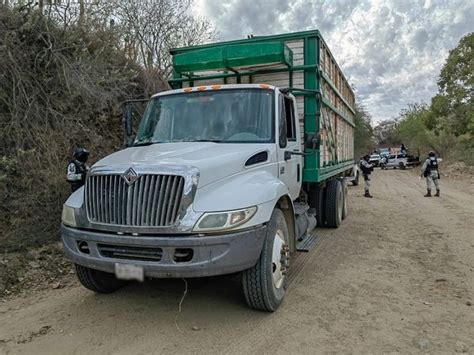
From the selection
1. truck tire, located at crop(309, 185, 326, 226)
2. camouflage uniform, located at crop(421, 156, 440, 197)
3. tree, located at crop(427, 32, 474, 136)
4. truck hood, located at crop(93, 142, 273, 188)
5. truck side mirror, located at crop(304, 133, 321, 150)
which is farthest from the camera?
tree, located at crop(427, 32, 474, 136)

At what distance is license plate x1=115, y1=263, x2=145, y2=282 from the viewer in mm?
3625

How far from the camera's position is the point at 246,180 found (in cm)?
409

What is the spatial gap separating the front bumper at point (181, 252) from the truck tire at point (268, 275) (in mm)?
208

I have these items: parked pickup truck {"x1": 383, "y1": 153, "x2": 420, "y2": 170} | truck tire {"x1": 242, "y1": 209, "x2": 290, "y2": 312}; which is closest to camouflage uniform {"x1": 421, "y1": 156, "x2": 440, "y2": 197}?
truck tire {"x1": 242, "y1": 209, "x2": 290, "y2": 312}

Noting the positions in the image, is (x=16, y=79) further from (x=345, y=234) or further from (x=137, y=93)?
(x=345, y=234)

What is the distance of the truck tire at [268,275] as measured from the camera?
399 centimetres

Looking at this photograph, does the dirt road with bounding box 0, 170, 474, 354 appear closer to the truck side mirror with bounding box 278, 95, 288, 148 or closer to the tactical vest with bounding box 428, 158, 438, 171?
the truck side mirror with bounding box 278, 95, 288, 148

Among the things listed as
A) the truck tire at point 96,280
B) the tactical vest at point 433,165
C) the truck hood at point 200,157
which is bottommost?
the truck tire at point 96,280

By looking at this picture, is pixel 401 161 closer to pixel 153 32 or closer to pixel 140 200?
pixel 153 32

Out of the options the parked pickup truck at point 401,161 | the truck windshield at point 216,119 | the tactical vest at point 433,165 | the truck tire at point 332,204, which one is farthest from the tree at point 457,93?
the truck windshield at point 216,119

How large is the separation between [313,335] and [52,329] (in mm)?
2478

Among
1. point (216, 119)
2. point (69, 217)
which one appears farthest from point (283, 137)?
point (69, 217)

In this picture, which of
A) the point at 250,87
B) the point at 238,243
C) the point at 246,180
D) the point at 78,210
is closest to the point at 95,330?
the point at 78,210

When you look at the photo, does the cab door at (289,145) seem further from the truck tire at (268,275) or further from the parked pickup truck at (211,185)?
the truck tire at (268,275)
